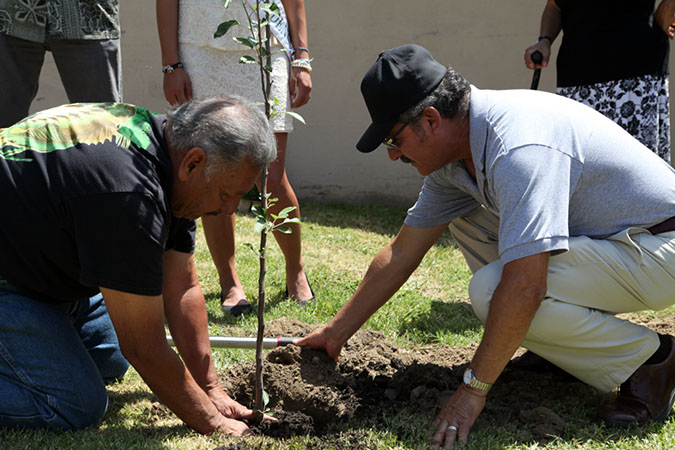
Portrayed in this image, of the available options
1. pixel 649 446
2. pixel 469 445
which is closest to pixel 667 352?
pixel 649 446

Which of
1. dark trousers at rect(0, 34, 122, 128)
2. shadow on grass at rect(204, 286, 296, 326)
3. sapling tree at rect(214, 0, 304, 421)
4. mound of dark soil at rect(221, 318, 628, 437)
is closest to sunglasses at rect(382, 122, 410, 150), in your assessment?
sapling tree at rect(214, 0, 304, 421)

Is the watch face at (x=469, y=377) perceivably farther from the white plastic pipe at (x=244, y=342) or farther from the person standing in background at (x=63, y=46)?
the person standing in background at (x=63, y=46)

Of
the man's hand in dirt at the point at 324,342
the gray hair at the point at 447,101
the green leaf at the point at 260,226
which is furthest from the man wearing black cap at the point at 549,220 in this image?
the man's hand in dirt at the point at 324,342

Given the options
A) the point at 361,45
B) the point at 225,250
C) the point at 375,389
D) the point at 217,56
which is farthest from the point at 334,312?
the point at 361,45

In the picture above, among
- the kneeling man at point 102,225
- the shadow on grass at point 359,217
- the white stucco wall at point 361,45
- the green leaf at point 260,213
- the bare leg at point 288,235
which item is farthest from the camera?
the white stucco wall at point 361,45

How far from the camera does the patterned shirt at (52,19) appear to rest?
3609mm

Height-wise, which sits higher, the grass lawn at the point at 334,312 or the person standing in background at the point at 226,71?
the person standing in background at the point at 226,71

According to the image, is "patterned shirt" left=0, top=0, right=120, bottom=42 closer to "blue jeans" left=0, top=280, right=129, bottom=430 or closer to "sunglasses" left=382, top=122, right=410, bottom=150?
"blue jeans" left=0, top=280, right=129, bottom=430

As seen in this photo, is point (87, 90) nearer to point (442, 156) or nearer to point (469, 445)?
point (442, 156)

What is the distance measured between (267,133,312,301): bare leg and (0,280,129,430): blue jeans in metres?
1.52

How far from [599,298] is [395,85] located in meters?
1.15

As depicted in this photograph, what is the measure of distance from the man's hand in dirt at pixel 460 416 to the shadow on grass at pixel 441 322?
3.59 feet

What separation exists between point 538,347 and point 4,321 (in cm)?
201

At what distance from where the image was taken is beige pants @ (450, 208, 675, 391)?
2.59m
